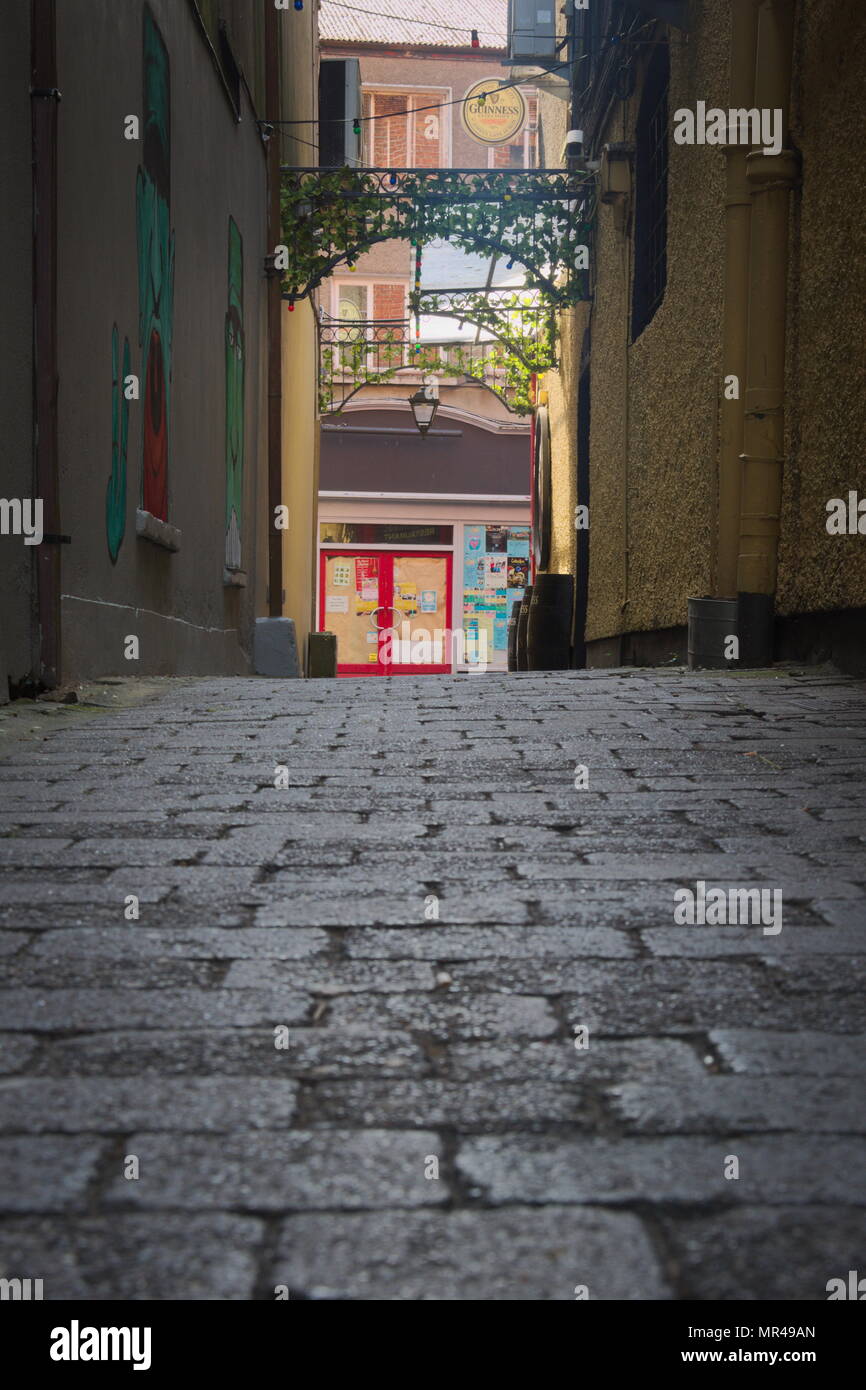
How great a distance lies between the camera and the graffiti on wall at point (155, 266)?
301 inches

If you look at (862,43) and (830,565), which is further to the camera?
(830,565)

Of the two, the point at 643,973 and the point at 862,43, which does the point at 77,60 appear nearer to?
the point at 862,43

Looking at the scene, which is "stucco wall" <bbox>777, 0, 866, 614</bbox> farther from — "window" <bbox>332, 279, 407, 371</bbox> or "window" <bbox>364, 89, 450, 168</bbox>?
"window" <bbox>364, 89, 450, 168</bbox>

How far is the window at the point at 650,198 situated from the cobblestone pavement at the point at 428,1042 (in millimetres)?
8143

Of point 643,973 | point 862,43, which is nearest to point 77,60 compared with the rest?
point 862,43

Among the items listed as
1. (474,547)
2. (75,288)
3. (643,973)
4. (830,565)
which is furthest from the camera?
(474,547)

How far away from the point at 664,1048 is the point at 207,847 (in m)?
1.46

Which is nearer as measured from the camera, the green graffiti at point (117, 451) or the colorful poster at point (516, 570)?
the green graffiti at point (117, 451)

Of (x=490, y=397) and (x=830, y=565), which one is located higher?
(x=490, y=397)

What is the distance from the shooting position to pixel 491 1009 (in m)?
2.00

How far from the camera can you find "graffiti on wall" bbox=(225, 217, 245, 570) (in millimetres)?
10875

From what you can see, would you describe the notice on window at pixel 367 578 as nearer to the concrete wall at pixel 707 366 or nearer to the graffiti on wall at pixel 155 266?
the concrete wall at pixel 707 366

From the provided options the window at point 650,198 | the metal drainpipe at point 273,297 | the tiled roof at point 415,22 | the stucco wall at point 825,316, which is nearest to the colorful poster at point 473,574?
the tiled roof at point 415,22

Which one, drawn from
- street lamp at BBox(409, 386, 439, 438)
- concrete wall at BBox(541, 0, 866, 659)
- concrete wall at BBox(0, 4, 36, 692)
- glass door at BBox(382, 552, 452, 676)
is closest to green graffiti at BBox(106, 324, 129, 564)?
concrete wall at BBox(0, 4, 36, 692)
